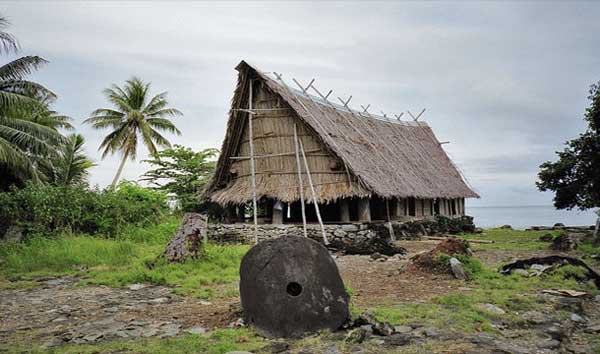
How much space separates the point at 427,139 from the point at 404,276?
19.2 m

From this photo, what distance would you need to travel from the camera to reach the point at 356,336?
498 cm

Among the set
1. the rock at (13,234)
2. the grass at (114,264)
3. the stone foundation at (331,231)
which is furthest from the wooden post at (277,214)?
the rock at (13,234)

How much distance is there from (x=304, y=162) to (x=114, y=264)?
290 inches

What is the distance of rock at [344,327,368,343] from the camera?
4.94 meters

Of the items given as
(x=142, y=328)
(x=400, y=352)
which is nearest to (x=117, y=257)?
(x=142, y=328)

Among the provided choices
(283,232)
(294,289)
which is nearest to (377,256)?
(283,232)

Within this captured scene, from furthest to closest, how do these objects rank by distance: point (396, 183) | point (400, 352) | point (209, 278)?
point (396, 183), point (209, 278), point (400, 352)

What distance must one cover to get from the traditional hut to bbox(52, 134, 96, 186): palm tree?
40.9ft

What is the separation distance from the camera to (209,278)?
345 inches

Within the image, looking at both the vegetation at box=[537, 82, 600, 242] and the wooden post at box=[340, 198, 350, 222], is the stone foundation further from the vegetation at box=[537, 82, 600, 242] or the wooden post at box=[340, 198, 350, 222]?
the vegetation at box=[537, 82, 600, 242]

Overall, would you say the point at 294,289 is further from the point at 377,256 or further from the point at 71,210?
the point at 71,210

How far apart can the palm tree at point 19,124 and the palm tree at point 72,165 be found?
4.75m

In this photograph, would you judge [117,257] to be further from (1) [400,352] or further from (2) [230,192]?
(1) [400,352]

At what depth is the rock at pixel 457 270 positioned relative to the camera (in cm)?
852
